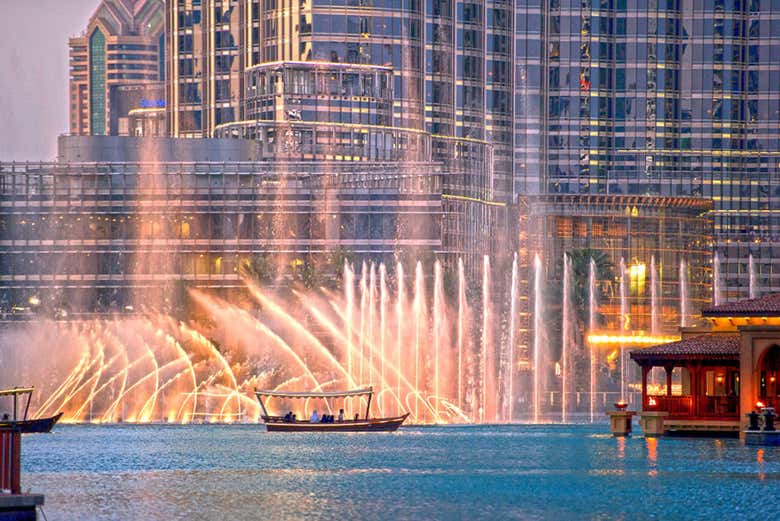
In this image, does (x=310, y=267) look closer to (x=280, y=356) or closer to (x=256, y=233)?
(x=256, y=233)

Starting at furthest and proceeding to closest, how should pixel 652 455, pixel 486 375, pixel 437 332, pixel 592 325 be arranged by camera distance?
pixel 592 325, pixel 486 375, pixel 437 332, pixel 652 455

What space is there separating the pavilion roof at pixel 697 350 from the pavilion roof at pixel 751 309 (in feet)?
6.37

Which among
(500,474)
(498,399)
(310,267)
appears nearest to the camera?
(500,474)

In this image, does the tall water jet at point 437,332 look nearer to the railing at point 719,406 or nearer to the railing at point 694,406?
the railing at point 694,406

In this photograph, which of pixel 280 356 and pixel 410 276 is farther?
pixel 410 276

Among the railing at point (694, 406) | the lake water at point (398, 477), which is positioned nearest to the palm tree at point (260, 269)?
the lake water at point (398, 477)

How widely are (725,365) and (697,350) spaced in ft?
6.09

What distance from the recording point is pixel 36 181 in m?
196

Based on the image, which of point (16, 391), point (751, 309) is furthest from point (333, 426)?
point (751, 309)

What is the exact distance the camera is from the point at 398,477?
8875 cm

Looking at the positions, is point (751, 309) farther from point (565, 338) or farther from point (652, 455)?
point (565, 338)

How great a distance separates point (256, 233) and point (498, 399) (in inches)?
1432

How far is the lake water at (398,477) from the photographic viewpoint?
238 ft

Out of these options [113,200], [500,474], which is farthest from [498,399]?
[500,474]
